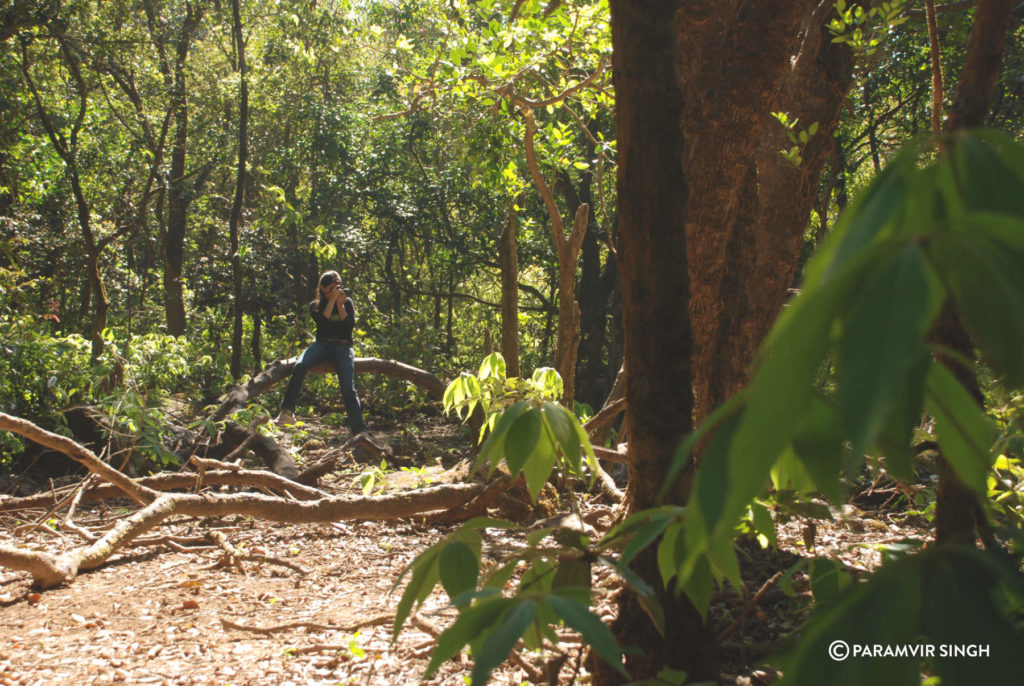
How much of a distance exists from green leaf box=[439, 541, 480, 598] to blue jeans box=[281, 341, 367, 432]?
20.9 feet

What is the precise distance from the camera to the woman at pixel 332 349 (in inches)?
287

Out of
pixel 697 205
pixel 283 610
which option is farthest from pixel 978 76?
pixel 283 610

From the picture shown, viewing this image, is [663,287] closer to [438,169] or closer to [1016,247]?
[1016,247]

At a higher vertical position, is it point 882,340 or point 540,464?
point 882,340

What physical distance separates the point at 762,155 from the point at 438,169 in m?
11.3

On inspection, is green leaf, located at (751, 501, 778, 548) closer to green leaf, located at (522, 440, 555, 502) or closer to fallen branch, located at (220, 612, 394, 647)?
green leaf, located at (522, 440, 555, 502)

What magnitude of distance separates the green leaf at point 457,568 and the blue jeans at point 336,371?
637cm

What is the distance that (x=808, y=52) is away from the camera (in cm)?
363

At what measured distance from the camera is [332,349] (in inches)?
297

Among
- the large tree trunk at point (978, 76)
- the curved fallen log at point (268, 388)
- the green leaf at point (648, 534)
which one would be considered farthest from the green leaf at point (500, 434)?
the curved fallen log at point (268, 388)

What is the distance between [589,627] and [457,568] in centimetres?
35

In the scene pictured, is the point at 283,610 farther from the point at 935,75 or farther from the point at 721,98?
the point at 935,75

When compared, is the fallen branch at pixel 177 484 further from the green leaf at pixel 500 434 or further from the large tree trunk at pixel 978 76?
the large tree trunk at pixel 978 76

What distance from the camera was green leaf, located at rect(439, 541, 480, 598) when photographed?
3.24 feet
